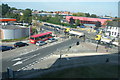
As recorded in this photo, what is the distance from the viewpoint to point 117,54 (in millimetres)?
22438

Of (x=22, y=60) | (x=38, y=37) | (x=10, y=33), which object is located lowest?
(x=22, y=60)

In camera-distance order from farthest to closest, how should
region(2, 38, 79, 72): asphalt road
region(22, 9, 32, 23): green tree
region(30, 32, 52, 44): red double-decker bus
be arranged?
region(22, 9, 32, 23): green tree
region(30, 32, 52, 44): red double-decker bus
region(2, 38, 79, 72): asphalt road

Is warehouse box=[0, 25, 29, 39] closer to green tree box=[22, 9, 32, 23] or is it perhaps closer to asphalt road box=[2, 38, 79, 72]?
asphalt road box=[2, 38, 79, 72]

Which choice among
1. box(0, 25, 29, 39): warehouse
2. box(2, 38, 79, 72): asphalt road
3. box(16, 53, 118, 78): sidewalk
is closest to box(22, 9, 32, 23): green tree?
box(0, 25, 29, 39): warehouse

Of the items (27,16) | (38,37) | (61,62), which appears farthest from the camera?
(27,16)

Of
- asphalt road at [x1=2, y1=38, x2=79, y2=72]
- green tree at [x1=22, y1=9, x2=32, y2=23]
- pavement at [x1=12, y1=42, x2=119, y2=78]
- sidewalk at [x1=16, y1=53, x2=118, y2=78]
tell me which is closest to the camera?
sidewalk at [x1=16, y1=53, x2=118, y2=78]

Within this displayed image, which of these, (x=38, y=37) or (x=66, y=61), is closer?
(x=66, y=61)

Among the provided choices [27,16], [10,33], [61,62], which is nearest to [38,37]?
[10,33]

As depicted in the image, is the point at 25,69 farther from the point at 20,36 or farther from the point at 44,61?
the point at 20,36

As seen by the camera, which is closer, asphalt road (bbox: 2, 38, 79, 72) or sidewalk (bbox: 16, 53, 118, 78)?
sidewalk (bbox: 16, 53, 118, 78)

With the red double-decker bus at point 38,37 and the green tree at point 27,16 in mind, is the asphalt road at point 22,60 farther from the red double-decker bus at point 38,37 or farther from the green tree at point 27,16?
the green tree at point 27,16

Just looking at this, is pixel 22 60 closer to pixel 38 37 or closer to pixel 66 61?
pixel 66 61

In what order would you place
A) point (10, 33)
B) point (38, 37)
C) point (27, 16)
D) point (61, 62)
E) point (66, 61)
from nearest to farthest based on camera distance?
point (61, 62) → point (66, 61) → point (38, 37) → point (10, 33) → point (27, 16)

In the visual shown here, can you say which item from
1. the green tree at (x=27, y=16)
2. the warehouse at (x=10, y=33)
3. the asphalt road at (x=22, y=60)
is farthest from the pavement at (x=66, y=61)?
the green tree at (x=27, y=16)
